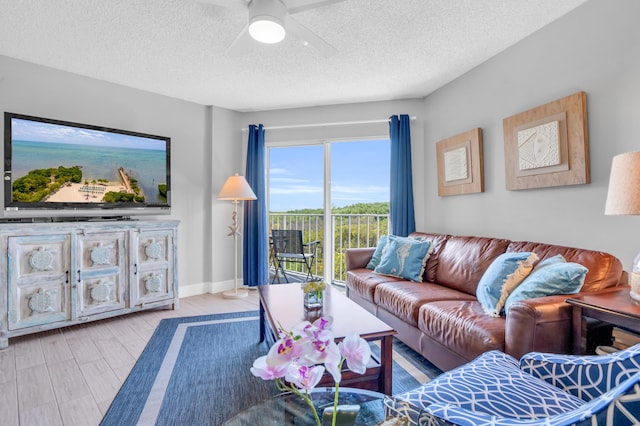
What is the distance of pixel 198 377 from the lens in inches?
81.5

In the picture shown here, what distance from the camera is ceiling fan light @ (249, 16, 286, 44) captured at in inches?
76.9

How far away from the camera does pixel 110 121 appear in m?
3.45

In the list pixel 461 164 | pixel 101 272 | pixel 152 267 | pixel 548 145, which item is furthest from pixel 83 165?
pixel 548 145

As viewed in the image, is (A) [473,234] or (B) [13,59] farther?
(A) [473,234]

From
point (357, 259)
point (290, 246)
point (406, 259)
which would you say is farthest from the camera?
point (290, 246)

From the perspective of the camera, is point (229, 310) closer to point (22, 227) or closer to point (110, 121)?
point (22, 227)

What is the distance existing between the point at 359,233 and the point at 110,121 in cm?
336

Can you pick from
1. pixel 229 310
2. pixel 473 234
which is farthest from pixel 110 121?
pixel 473 234

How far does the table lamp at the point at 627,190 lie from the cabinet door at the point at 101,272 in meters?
3.71

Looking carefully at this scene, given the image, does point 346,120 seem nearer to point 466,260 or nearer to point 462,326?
point 466,260

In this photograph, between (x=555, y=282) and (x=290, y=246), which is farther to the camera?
(x=290, y=246)

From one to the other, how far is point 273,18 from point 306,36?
26 cm

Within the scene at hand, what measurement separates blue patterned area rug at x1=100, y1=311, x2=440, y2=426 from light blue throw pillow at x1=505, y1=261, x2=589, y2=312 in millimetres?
→ 834

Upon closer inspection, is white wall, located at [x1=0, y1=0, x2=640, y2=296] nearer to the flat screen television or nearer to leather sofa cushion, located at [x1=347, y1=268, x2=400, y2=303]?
the flat screen television
